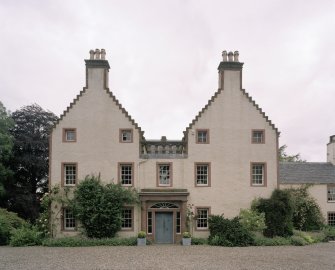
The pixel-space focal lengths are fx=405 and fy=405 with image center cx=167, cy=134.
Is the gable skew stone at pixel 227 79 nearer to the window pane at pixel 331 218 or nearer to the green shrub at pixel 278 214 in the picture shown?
the green shrub at pixel 278 214

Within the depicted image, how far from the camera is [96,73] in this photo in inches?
1286

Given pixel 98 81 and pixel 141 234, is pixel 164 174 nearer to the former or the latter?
pixel 141 234

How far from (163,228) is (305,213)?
A: 13246mm

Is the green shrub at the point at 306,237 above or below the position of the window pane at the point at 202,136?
below

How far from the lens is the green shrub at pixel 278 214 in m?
30.8

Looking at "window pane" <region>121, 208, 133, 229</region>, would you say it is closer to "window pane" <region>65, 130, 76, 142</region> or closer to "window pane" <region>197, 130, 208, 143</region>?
"window pane" <region>65, 130, 76, 142</region>

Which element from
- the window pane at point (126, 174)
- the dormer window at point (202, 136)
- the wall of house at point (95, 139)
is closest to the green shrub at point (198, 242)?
the window pane at point (126, 174)

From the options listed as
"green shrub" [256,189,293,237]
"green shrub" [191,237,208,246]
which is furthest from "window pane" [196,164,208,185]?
"green shrub" [256,189,293,237]

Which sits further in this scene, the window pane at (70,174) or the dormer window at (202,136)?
the dormer window at (202,136)

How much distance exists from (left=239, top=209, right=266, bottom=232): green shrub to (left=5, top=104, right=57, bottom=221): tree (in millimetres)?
22534

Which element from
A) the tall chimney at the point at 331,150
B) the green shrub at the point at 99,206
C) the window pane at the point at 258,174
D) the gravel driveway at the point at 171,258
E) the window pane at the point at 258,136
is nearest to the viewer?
the gravel driveway at the point at 171,258

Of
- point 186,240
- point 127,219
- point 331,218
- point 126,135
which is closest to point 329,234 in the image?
point 331,218

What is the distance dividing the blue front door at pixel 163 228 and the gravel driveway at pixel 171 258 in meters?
4.47

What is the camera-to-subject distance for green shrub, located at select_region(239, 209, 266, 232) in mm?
30234
